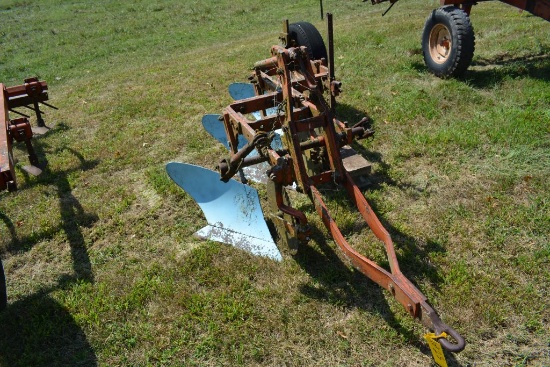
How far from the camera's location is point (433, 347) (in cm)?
227

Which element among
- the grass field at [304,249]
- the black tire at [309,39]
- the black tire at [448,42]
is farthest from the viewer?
the black tire at [448,42]

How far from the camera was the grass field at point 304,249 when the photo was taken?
2938mm

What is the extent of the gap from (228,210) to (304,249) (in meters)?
0.92

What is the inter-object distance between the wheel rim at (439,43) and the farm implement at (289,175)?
2679 mm

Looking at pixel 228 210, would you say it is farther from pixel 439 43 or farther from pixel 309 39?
pixel 439 43

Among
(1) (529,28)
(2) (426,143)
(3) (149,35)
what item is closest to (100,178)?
(2) (426,143)

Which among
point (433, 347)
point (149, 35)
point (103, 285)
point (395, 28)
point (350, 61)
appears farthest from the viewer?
point (149, 35)

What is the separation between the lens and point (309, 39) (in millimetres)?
5789

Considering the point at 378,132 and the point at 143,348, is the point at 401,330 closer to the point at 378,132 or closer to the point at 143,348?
the point at 143,348

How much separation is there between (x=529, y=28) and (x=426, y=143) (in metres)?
5.34

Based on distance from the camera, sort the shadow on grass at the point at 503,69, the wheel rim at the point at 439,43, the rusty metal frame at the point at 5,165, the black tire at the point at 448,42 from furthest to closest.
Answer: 1. the wheel rim at the point at 439,43
2. the shadow on grass at the point at 503,69
3. the black tire at the point at 448,42
4. the rusty metal frame at the point at 5,165

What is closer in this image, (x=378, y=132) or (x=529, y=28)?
(x=378, y=132)

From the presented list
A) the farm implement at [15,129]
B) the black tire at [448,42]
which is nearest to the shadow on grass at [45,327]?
the farm implement at [15,129]

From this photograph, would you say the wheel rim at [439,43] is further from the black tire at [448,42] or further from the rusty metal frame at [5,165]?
the rusty metal frame at [5,165]
